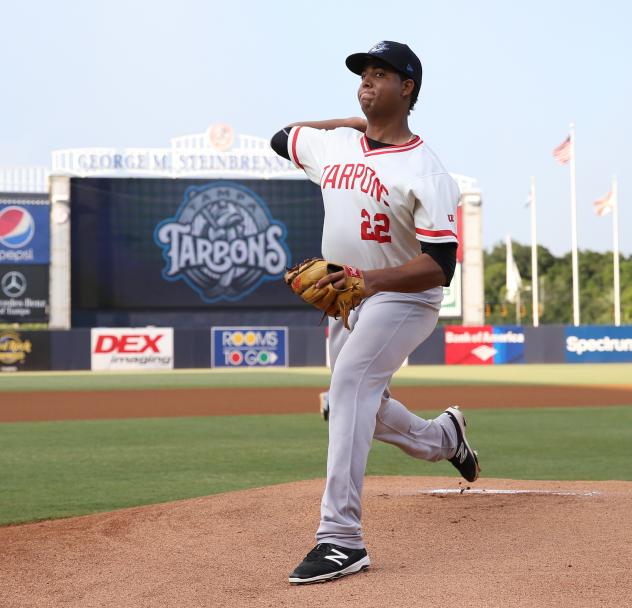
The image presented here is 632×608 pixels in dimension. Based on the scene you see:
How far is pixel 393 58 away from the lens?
3.51 metres

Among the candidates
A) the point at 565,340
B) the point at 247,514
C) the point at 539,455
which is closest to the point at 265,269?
the point at 565,340

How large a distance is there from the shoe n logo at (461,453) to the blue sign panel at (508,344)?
25.8m

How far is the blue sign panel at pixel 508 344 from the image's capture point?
98.3 ft

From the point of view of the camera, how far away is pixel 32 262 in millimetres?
28078

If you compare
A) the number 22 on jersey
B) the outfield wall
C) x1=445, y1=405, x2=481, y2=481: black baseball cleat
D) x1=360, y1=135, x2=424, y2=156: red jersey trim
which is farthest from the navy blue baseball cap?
the outfield wall

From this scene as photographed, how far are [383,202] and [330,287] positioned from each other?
1.12 ft

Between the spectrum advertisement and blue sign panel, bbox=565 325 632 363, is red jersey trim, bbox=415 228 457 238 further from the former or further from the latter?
blue sign panel, bbox=565 325 632 363

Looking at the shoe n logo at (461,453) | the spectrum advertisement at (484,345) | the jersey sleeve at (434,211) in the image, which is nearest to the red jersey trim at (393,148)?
the jersey sleeve at (434,211)

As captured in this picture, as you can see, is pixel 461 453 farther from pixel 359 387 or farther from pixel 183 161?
pixel 183 161

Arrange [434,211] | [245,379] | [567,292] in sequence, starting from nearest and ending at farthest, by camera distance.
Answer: [434,211] → [245,379] → [567,292]

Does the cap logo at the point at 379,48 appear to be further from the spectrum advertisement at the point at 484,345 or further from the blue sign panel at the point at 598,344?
the blue sign panel at the point at 598,344

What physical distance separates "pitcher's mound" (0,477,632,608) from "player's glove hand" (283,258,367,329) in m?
0.87

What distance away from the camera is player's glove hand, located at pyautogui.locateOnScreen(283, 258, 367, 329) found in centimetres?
344

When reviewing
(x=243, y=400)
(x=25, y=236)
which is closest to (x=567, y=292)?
(x=25, y=236)
